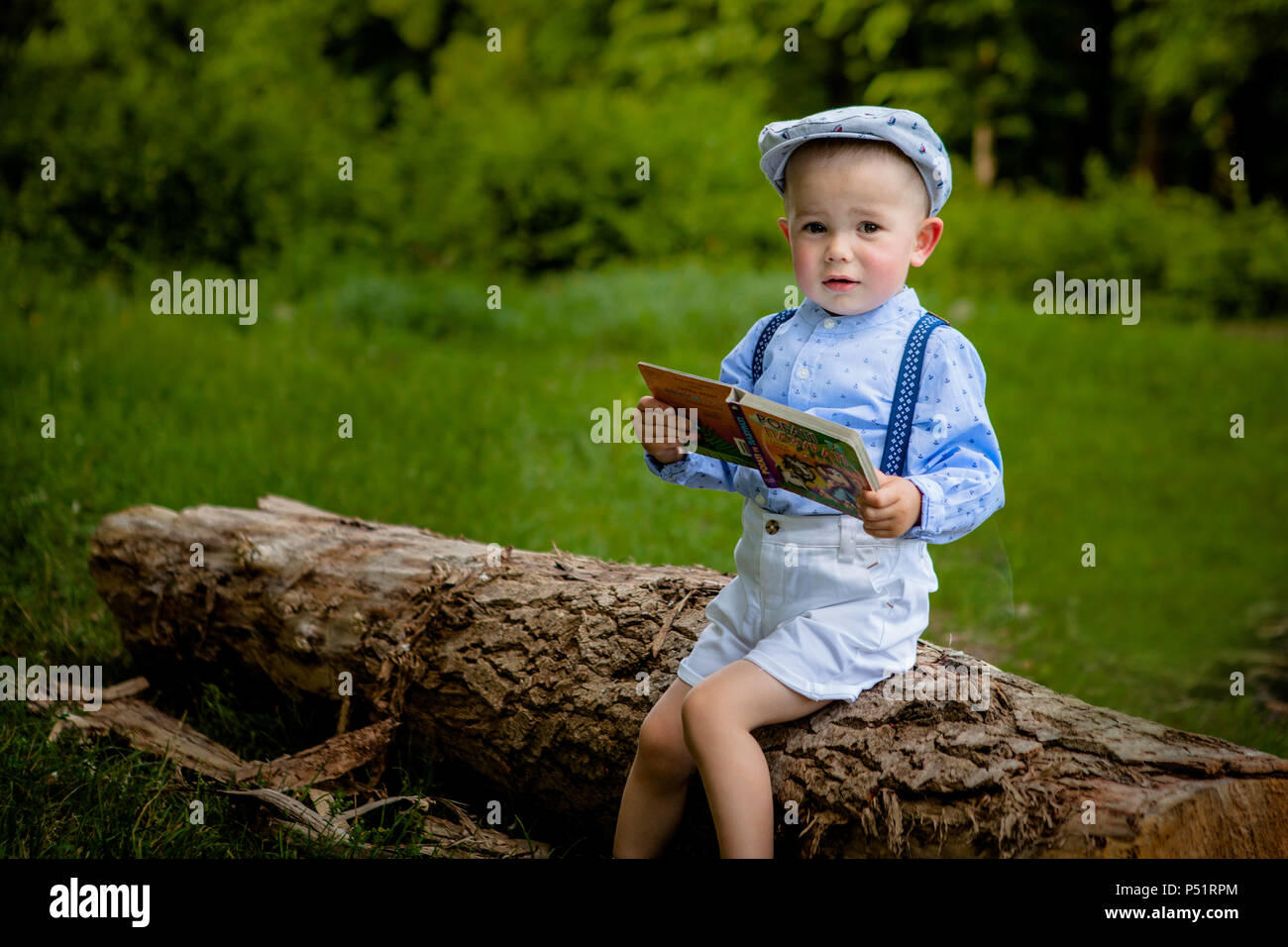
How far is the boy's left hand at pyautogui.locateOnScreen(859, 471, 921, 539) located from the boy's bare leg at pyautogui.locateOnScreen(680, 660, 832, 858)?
0.43m

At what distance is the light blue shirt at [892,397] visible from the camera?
2562 millimetres

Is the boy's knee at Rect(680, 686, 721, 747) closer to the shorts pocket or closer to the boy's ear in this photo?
the shorts pocket

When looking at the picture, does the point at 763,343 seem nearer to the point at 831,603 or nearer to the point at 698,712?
the point at 831,603

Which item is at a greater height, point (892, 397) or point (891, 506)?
point (892, 397)

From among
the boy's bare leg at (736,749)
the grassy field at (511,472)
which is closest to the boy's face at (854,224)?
the grassy field at (511,472)

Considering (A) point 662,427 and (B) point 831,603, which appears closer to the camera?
(B) point 831,603

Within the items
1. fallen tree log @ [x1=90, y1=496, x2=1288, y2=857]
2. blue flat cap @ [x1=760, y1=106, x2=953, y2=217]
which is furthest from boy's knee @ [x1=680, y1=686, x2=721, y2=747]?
blue flat cap @ [x1=760, y1=106, x2=953, y2=217]

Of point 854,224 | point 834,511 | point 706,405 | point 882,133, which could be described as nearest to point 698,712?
point 834,511

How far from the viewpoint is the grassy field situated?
4.68 m

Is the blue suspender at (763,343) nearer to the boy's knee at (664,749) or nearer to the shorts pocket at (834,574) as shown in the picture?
the shorts pocket at (834,574)

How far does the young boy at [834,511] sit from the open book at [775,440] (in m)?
0.09

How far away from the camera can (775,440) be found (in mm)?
2529

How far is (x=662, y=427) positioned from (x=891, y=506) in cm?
64
